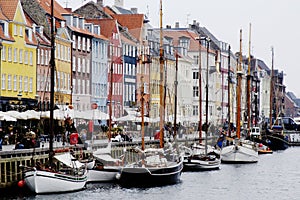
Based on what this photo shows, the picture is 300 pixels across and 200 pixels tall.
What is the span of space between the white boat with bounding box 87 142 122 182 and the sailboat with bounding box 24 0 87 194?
2.38m

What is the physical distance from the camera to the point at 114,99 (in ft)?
356

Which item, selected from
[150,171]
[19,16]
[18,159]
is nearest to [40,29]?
[19,16]

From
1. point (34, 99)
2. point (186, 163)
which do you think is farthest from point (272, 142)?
point (186, 163)

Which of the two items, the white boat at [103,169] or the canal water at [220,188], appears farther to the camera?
the white boat at [103,169]

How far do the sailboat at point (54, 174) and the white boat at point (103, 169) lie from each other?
7.81ft

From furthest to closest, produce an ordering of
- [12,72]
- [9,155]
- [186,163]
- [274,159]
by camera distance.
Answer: [274,159]
[12,72]
[186,163]
[9,155]

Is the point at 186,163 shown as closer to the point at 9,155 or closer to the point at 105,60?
the point at 9,155

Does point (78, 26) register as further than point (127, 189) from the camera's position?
Yes

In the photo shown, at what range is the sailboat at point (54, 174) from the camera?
45812mm

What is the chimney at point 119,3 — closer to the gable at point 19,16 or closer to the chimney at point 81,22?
the chimney at point 81,22

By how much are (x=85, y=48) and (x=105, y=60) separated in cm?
716

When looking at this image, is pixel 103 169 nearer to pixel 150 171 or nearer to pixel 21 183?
pixel 150 171

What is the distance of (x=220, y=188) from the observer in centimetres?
5616

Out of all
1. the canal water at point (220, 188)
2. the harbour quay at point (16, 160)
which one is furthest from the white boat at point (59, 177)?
the harbour quay at point (16, 160)
